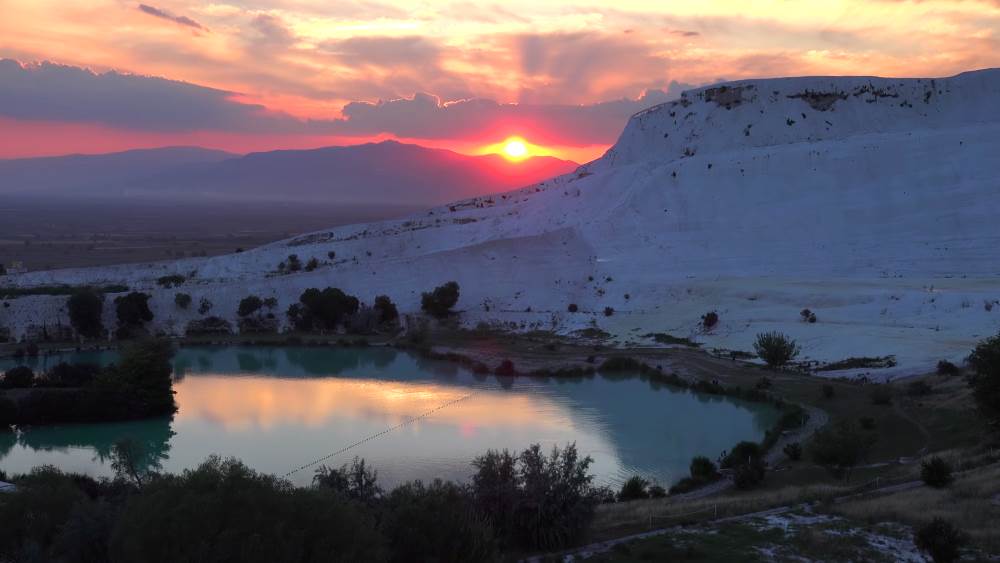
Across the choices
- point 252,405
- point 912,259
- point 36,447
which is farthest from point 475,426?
point 912,259

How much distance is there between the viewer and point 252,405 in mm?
28984

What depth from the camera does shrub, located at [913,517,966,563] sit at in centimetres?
1162

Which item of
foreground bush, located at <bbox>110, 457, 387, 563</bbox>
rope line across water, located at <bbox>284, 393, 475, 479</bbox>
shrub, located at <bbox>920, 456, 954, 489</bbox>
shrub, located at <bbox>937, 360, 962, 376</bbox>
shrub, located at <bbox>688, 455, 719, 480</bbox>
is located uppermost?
foreground bush, located at <bbox>110, 457, 387, 563</bbox>

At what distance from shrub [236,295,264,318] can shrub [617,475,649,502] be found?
1183 inches

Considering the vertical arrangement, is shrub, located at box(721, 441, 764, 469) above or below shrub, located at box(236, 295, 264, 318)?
below

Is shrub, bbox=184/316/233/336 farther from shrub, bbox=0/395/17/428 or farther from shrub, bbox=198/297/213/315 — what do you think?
shrub, bbox=0/395/17/428

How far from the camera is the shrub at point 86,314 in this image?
4206 cm

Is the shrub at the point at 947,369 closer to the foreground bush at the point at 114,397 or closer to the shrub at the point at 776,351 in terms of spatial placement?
the shrub at the point at 776,351

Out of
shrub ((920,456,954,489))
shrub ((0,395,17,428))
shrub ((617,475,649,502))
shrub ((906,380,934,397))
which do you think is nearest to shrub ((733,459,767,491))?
shrub ((617,475,649,502))

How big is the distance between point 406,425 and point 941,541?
16.7 m

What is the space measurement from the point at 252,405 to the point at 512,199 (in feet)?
149

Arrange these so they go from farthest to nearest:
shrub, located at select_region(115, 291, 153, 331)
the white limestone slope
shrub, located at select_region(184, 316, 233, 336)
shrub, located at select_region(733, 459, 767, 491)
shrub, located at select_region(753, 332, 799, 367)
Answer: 1. shrub, located at select_region(184, 316, 233, 336)
2. shrub, located at select_region(115, 291, 153, 331)
3. the white limestone slope
4. shrub, located at select_region(753, 332, 799, 367)
5. shrub, located at select_region(733, 459, 767, 491)

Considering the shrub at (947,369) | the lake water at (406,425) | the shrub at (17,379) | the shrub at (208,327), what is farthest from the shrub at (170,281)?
the shrub at (947,369)

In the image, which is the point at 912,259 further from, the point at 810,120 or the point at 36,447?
the point at 36,447
